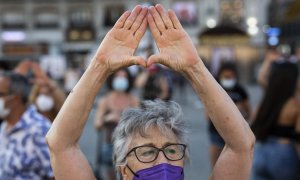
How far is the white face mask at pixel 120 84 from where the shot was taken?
7.16 m

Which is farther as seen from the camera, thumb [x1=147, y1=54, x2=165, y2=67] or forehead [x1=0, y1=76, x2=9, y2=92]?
forehead [x1=0, y1=76, x2=9, y2=92]

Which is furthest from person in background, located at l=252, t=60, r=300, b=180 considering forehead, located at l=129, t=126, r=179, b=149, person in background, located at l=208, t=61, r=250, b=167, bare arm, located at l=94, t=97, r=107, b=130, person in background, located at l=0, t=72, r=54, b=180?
forehead, located at l=129, t=126, r=179, b=149

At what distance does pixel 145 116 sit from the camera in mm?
2502

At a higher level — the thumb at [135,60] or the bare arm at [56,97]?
the thumb at [135,60]

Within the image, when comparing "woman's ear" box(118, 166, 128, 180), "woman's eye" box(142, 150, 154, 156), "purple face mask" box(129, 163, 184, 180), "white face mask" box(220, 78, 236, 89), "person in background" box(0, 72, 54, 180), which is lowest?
"white face mask" box(220, 78, 236, 89)

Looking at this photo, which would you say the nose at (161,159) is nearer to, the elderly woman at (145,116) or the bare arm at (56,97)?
the elderly woman at (145,116)

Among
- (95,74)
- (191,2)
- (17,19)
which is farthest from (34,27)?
(95,74)

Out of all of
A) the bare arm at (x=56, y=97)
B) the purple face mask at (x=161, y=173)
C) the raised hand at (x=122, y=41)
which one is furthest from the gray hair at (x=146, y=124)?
the bare arm at (x=56, y=97)

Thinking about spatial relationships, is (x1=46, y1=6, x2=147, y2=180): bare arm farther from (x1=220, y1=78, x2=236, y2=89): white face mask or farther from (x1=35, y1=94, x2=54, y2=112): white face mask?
(x1=220, y1=78, x2=236, y2=89): white face mask

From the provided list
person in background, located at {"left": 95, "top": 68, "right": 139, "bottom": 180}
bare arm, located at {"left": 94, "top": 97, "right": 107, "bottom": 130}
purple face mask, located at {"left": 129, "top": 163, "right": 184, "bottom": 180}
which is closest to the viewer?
purple face mask, located at {"left": 129, "top": 163, "right": 184, "bottom": 180}

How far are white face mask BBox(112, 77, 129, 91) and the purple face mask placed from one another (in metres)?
4.82

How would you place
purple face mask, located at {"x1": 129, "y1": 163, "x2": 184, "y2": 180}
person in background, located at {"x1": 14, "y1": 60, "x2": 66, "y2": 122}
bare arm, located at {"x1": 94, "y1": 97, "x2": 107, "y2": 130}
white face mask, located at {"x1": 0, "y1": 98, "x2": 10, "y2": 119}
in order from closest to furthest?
purple face mask, located at {"x1": 129, "y1": 163, "x2": 184, "y2": 180}, white face mask, located at {"x1": 0, "y1": 98, "x2": 10, "y2": 119}, person in background, located at {"x1": 14, "y1": 60, "x2": 66, "y2": 122}, bare arm, located at {"x1": 94, "y1": 97, "x2": 107, "y2": 130}

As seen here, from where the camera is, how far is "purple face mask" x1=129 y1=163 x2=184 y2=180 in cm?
229

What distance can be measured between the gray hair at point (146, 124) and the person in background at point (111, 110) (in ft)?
13.2
